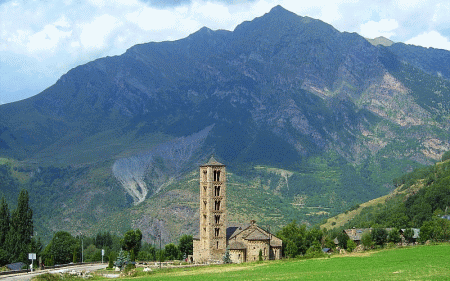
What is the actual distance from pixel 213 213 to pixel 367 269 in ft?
198

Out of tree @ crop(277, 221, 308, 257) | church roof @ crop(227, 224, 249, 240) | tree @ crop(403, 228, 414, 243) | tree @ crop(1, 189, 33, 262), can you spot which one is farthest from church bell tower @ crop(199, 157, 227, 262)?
tree @ crop(403, 228, 414, 243)

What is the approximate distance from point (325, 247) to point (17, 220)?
7987cm

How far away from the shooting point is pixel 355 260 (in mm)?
110312

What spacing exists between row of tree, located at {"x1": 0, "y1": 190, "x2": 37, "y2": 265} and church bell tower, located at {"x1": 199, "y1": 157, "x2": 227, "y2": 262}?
38.1m

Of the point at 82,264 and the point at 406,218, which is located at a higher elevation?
the point at 406,218

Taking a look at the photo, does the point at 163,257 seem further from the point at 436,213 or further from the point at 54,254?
the point at 436,213

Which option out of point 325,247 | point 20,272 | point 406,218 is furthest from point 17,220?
point 406,218

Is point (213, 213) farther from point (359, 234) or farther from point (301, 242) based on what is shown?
point (359, 234)

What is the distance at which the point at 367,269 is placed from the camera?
91.5 m

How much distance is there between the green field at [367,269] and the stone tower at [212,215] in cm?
2579

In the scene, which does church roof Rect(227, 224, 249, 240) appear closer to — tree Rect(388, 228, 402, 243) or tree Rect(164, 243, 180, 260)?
tree Rect(164, 243, 180, 260)

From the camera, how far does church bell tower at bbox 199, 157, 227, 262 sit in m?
145

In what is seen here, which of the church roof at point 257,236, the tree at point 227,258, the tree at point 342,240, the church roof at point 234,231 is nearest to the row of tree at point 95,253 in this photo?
the church roof at point 234,231

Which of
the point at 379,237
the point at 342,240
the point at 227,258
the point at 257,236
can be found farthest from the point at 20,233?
the point at 379,237
